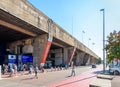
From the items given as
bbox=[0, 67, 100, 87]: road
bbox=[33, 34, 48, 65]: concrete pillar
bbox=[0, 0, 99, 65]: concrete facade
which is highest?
bbox=[0, 0, 99, 65]: concrete facade

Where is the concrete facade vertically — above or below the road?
above

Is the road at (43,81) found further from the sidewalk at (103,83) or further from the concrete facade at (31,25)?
the concrete facade at (31,25)

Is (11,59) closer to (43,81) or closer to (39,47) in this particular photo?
(39,47)

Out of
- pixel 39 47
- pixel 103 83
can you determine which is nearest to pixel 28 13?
pixel 39 47

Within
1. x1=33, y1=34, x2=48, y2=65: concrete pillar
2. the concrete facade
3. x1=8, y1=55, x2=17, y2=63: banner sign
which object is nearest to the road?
the concrete facade

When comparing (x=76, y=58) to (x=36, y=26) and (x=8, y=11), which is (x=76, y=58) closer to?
(x=36, y=26)

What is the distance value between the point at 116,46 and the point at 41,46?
29.1 metres

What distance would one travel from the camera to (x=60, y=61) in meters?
71.8

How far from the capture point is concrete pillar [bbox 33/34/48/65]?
1644 inches

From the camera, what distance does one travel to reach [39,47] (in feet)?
138

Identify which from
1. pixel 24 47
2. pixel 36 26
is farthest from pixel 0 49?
pixel 36 26

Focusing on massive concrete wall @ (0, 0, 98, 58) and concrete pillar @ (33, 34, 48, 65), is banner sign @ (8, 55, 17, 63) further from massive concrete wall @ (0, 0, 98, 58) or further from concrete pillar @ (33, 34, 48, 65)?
massive concrete wall @ (0, 0, 98, 58)

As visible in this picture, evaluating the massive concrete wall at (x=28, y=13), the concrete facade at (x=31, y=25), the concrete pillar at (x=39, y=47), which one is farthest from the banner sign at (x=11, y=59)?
the massive concrete wall at (x=28, y=13)

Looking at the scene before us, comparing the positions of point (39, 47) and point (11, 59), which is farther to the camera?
point (11, 59)
